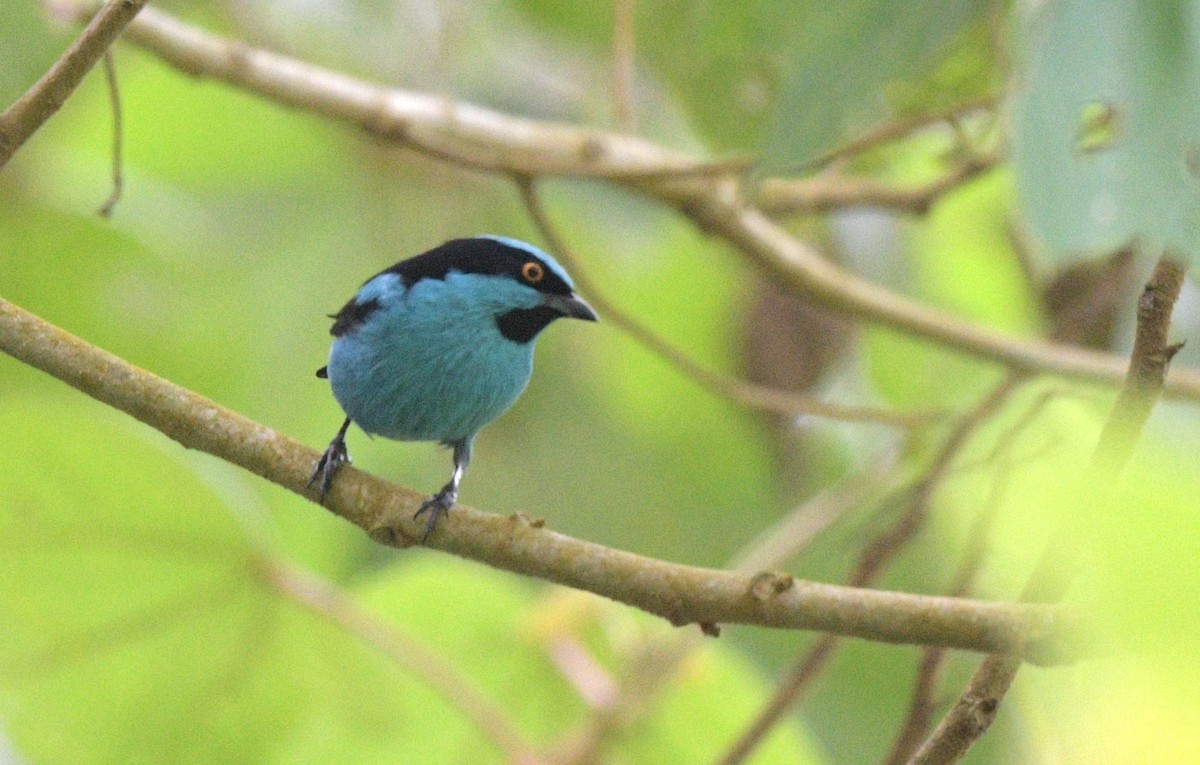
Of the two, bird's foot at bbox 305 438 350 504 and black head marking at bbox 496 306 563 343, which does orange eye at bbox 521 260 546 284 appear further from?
bird's foot at bbox 305 438 350 504

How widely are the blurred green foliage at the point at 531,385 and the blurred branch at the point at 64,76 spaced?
0.70 m

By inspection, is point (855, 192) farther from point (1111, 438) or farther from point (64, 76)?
point (1111, 438)

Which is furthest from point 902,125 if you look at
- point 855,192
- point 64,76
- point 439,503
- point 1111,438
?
point 1111,438

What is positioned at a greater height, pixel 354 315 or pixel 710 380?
pixel 354 315

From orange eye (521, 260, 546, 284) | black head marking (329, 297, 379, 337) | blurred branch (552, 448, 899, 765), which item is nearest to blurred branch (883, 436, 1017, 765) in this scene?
blurred branch (552, 448, 899, 765)

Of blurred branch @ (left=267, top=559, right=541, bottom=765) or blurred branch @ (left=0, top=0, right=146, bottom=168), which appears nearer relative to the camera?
blurred branch @ (left=0, top=0, right=146, bottom=168)

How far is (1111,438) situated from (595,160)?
2617mm

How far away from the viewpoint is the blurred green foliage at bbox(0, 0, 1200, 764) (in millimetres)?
3051

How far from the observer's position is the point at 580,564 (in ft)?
6.63

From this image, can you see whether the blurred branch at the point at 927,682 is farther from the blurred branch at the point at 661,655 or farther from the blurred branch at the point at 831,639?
the blurred branch at the point at 661,655

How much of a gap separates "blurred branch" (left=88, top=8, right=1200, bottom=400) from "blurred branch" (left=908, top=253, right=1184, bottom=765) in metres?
1.72

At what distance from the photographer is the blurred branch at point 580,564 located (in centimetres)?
191

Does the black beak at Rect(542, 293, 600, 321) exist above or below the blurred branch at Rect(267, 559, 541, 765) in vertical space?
above

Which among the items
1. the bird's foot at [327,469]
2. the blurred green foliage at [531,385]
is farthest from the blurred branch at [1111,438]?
the bird's foot at [327,469]
